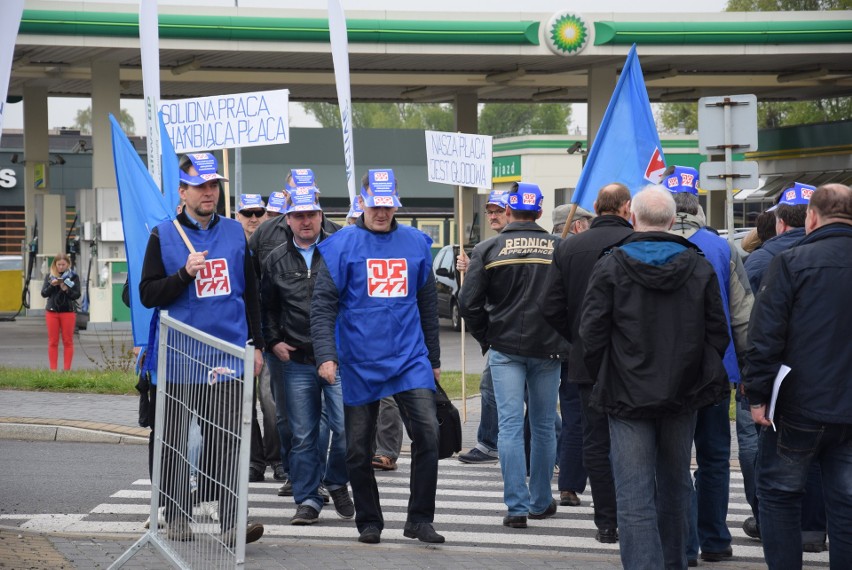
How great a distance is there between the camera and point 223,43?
26.1 meters

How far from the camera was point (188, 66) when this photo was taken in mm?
28391

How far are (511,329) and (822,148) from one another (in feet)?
95.7

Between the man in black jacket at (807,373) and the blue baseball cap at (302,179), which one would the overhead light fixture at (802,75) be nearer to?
the blue baseball cap at (302,179)

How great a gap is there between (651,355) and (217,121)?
21.8 ft

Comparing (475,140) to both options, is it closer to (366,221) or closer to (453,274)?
(366,221)

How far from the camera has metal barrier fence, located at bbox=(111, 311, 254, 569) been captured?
222 inches

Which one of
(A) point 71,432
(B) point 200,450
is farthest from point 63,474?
(B) point 200,450

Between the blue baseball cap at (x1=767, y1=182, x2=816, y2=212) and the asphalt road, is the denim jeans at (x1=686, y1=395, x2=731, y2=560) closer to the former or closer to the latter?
the blue baseball cap at (x1=767, y1=182, x2=816, y2=212)

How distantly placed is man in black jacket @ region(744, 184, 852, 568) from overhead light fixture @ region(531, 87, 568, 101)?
2913 cm

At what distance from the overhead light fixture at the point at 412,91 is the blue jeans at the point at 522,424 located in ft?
85.2

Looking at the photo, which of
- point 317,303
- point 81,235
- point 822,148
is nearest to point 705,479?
point 317,303

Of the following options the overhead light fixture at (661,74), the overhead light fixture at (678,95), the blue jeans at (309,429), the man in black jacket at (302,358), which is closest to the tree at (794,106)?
the overhead light fixture at (678,95)

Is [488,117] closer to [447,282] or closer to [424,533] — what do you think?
[447,282]

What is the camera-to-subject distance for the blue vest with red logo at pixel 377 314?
780 cm
